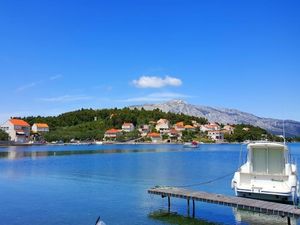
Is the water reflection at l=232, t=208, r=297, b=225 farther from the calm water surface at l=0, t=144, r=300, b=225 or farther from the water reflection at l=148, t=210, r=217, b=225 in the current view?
the water reflection at l=148, t=210, r=217, b=225

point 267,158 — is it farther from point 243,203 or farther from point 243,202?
point 243,203

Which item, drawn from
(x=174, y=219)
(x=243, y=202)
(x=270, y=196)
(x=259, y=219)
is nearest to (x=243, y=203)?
(x=243, y=202)

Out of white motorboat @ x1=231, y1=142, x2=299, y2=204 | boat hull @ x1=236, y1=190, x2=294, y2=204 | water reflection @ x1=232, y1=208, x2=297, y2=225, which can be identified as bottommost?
water reflection @ x1=232, y1=208, x2=297, y2=225

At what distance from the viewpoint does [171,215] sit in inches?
1118

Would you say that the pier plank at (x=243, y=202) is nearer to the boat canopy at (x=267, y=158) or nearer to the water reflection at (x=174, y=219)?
the water reflection at (x=174, y=219)

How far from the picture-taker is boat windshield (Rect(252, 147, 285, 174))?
31.5 metres

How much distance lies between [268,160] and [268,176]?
5.54 ft

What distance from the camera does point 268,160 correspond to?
3198cm

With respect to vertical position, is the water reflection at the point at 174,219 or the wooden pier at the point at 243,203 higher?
the wooden pier at the point at 243,203

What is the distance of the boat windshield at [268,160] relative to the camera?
31453 mm

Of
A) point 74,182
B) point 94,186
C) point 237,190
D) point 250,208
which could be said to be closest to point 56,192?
point 94,186

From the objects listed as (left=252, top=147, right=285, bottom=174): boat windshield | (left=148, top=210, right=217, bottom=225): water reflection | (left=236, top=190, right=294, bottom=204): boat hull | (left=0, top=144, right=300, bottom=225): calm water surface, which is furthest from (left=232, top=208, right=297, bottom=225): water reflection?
(left=252, top=147, right=285, bottom=174): boat windshield

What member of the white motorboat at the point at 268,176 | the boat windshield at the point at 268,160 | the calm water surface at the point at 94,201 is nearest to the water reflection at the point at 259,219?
the calm water surface at the point at 94,201

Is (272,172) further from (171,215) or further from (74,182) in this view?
(74,182)
